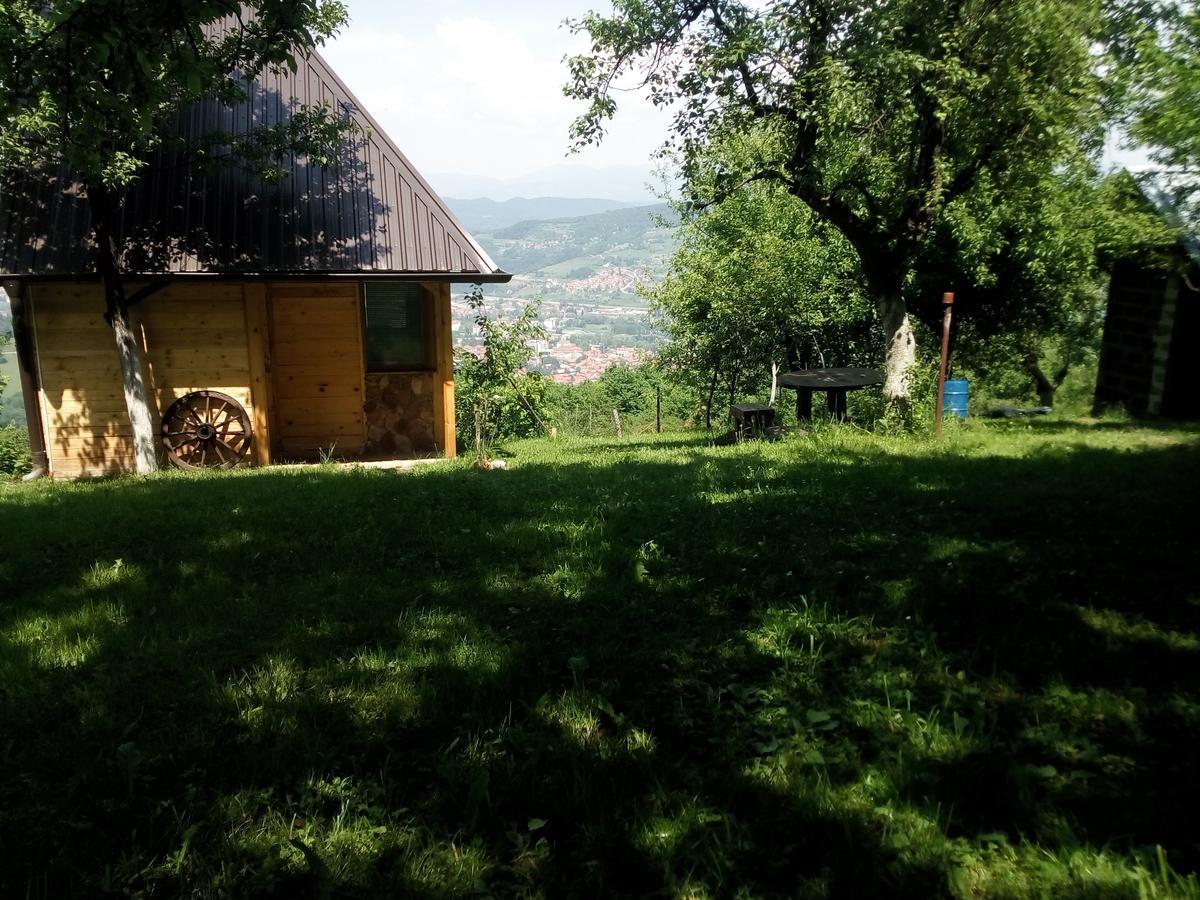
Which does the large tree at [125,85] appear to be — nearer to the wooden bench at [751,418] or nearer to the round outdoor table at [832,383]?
the wooden bench at [751,418]

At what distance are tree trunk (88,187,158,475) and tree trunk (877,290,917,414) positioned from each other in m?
11.0

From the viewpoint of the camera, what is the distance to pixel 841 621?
3.63 metres

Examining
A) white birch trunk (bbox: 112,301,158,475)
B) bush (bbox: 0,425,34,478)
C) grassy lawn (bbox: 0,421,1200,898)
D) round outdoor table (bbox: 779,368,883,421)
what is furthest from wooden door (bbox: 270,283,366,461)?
round outdoor table (bbox: 779,368,883,421)

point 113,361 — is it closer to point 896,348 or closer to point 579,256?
point 896,348

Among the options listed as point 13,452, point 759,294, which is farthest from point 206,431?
point 759,294

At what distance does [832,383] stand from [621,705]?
9.69 m

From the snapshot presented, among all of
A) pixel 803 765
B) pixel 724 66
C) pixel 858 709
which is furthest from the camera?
pixel 724 66

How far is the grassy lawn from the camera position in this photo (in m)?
2.21

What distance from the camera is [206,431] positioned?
436 inches

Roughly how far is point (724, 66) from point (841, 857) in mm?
10484

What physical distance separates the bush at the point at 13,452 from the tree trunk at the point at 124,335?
261 cm

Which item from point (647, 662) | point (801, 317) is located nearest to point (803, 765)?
point (647, 662)

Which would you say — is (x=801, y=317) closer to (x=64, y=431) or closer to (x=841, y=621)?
(x=64, y=431)

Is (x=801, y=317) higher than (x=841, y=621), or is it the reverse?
(x=801, y=317)
